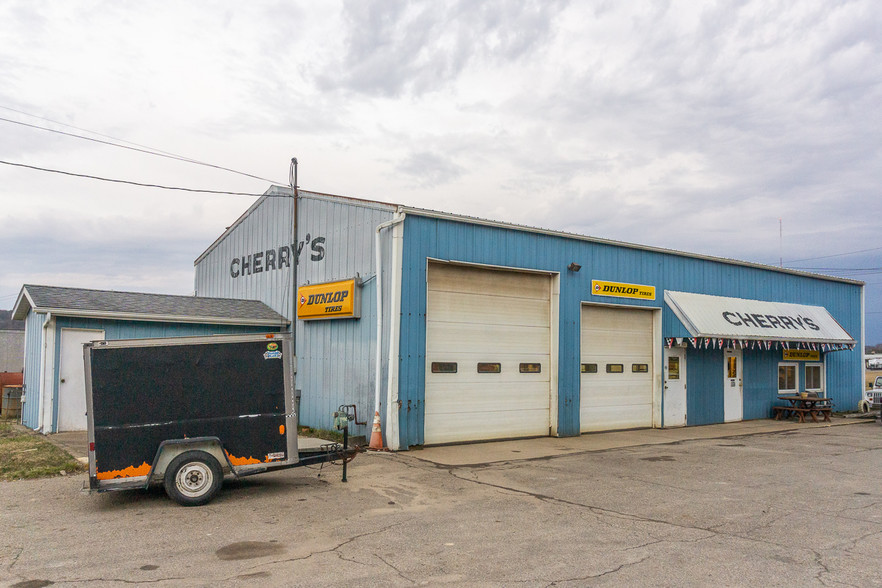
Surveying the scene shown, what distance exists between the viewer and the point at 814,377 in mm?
23984

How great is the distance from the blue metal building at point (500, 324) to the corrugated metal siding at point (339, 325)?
0.15 ft

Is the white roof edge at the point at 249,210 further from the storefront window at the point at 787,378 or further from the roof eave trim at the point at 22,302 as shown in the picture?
the storefront window at the point at 787,378

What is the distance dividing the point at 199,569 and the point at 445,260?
909 centimetres

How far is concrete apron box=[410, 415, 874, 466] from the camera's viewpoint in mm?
12812

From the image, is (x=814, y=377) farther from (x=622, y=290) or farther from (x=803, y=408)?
(x=622, y=290)

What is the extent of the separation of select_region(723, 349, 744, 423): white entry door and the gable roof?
1310cm

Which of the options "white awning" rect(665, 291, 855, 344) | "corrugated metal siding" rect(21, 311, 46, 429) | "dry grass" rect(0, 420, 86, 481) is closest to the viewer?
"dry grass" rect(0, 420, 86, 481)

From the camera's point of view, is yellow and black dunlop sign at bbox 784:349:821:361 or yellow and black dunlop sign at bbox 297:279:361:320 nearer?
yellow and black dunlop sign at bbox 297:279:361:320

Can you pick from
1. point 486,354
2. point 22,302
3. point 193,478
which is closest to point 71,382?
point 22,302

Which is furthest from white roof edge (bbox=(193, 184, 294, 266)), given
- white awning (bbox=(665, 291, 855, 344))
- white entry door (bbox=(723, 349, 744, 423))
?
white entry door (bbox=(723, 349, 744, 423))

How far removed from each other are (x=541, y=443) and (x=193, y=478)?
27.4 feet

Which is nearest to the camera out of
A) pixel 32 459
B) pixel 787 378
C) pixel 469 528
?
pixel 469 528

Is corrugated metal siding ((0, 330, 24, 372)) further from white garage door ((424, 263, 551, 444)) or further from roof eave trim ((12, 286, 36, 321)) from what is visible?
white garage door ((424, 263, 551, 444))

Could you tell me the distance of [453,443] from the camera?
14398mm
